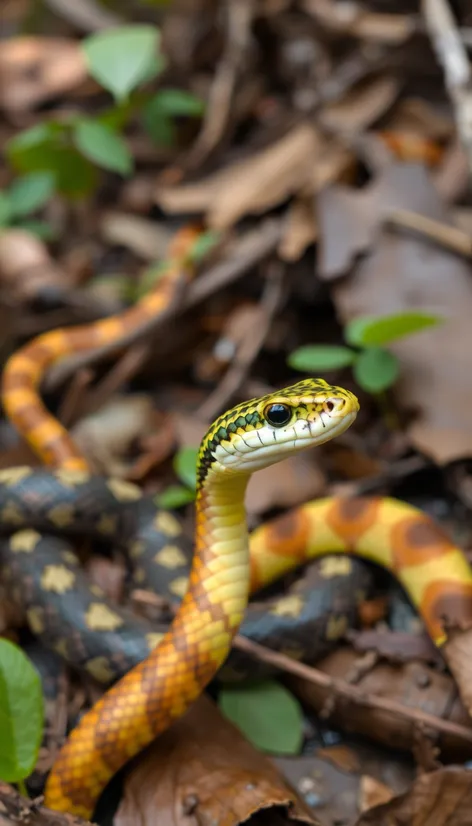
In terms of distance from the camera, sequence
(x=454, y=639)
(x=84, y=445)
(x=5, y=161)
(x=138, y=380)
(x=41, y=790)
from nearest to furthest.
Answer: (x=41, y=790), (x=454, y=639), (x=84, y=445), (x=138, y=380), (x=5, y=161)

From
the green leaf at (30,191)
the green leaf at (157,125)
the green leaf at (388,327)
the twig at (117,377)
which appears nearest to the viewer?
the green leaf at (388,327)

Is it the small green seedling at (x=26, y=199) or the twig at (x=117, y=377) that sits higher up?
the small green seedling at (x=26, y=199)

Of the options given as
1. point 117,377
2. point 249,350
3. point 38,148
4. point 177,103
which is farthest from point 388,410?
point 38,148

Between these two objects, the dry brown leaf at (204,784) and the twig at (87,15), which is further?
the twig at (87,15)

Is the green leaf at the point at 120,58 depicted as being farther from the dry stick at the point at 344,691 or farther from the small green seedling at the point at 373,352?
the dry stick at the point at 344,691

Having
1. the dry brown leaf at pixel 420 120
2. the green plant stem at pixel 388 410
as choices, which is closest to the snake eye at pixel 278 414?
the green plant stem at pixel 388 410

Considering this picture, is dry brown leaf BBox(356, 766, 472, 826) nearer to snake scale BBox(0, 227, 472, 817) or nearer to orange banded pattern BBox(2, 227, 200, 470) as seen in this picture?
snake scale BBox(0, 227, 472, 817)

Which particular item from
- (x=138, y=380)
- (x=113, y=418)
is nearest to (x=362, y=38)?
(x=138, y=380)

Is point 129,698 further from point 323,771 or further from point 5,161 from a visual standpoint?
point 5,161
